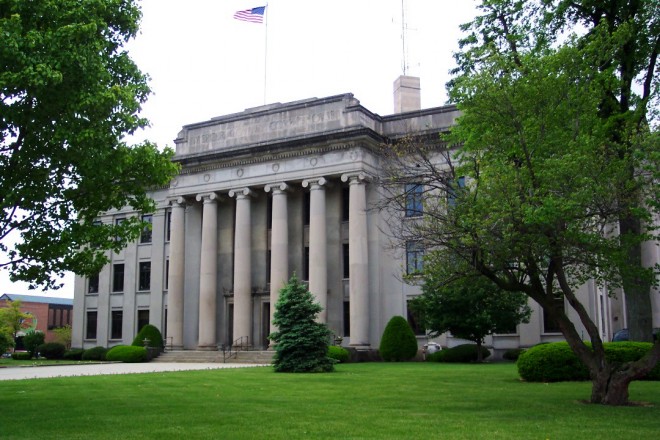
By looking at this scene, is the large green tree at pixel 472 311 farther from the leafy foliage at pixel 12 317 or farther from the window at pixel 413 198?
the leafy foliage at pixel 12 317

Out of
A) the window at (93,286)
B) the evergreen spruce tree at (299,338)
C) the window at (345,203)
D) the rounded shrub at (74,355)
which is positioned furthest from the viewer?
the window at (93,286)

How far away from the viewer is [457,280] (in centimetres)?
1769

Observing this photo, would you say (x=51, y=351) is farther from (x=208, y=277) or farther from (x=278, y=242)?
(x=278, y=242)

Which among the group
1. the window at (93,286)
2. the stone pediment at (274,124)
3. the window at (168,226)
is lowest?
the window at (93,286)

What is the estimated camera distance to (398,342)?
3853 cm

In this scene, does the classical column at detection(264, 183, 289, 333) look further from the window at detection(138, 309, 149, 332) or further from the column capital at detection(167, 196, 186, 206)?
the window at detection(138, 309, 149, 332)

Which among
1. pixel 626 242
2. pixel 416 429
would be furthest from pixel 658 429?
pixel 626 242

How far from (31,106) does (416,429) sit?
10.3m

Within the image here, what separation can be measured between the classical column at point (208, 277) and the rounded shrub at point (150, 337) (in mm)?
3035

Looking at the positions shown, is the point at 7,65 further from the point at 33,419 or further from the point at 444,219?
the point at 444,219

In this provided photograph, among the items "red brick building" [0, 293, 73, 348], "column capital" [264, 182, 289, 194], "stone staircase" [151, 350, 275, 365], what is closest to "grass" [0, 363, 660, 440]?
"stone staircase" [151, 350, 275, 365]

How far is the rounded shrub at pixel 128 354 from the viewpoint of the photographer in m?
42.6

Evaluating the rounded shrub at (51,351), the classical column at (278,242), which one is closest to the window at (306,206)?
the classical column at (278,242)

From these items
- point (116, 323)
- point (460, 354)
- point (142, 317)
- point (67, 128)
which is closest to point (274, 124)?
point (142, 317)
